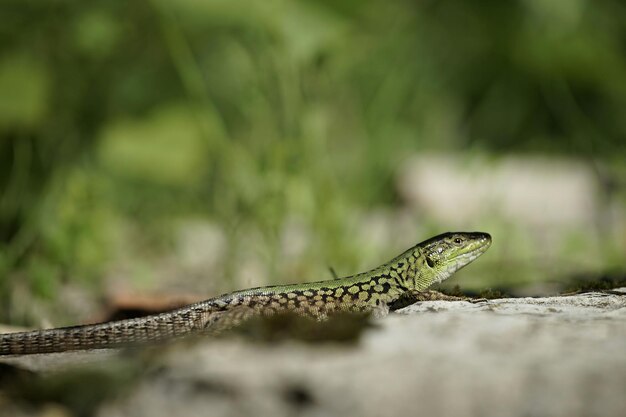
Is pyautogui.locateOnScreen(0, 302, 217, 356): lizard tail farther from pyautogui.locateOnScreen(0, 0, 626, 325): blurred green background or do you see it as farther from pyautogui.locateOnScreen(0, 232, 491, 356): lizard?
pyautogui.locateOnScreen(0, 0, 626, 325): blurred green background

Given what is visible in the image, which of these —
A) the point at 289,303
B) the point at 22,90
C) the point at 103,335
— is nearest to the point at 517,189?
the point at 22,90

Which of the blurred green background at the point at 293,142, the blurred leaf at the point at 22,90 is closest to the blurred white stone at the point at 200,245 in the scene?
the blurred green background at the point at 293,142

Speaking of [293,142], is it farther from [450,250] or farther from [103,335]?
[103,335]

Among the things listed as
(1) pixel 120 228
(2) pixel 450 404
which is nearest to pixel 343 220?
(1) pixel 120 228

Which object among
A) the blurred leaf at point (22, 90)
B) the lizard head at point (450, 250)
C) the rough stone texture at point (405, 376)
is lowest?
the rough stone texture at point (405, 376)

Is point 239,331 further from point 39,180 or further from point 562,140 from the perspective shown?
point 562,140

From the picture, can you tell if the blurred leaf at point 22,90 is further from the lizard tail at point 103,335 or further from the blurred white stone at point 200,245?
the lizard tail at point 103,335
